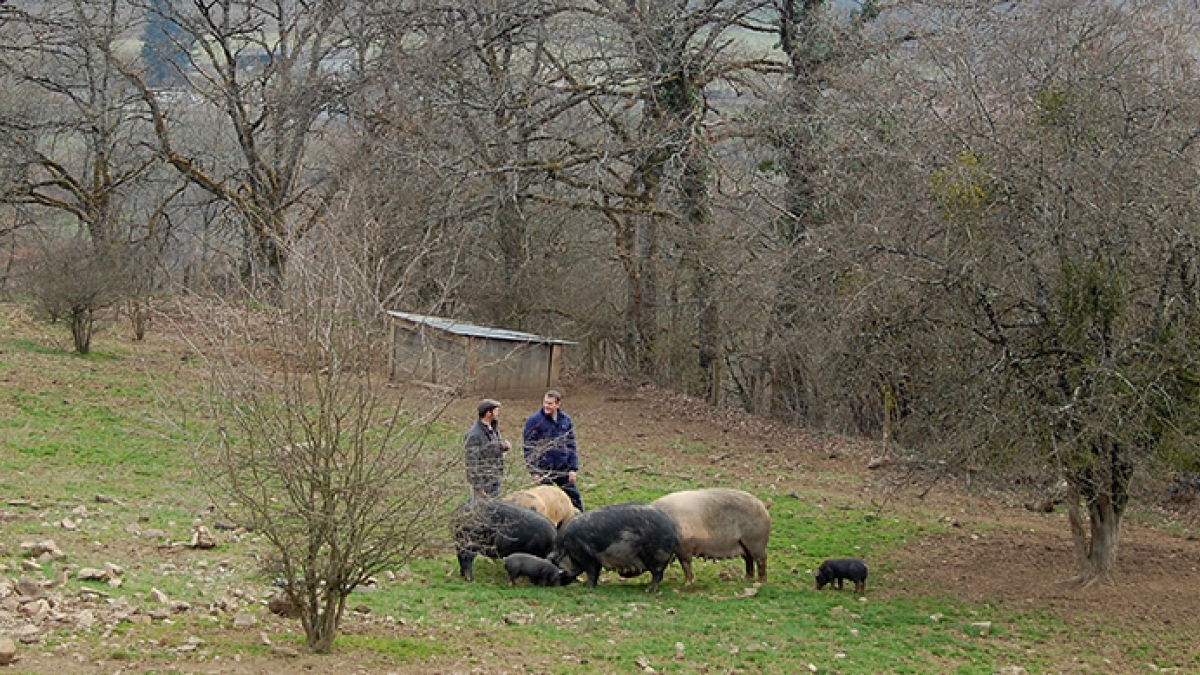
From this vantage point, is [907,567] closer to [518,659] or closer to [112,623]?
[518,659]

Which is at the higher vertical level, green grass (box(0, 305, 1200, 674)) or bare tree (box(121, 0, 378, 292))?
bare tree (box(121, 0, 378, 292))

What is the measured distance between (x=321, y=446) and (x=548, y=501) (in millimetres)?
5999

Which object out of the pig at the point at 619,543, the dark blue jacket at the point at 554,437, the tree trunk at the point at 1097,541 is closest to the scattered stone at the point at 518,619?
the pig at the point at 619,543

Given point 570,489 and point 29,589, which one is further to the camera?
point 570,489

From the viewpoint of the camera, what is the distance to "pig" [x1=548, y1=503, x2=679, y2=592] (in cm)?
1422

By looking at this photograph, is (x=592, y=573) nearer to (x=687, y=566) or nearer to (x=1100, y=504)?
(x=687, y=566)

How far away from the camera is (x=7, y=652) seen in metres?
8.84

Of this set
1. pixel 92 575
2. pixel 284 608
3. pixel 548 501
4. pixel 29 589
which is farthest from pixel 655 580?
pixel 29 589

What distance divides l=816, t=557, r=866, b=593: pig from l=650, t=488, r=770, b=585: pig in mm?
768

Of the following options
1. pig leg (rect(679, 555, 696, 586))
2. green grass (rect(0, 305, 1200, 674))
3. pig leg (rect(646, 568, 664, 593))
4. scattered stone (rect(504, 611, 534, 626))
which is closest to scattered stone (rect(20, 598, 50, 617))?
green grass (rect(0, 305, 1200, 674))

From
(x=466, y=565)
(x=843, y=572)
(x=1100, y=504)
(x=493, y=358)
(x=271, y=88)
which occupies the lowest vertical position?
(x=466, y=565)

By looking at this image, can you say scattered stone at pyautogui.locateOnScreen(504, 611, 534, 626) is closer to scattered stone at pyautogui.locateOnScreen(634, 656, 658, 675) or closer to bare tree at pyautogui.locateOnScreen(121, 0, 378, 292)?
scattered stone at pyautogui.locateOnScreen(634, 656, 658, 675)

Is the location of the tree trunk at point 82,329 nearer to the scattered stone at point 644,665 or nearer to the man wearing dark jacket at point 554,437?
the man wearing dark jacket at point 554,437

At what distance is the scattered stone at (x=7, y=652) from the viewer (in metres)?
8.81
